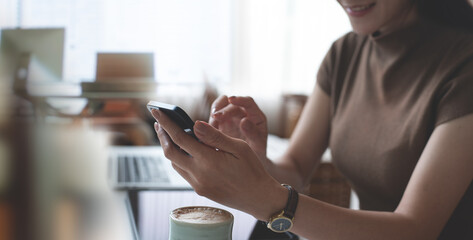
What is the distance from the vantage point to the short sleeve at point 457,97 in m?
0.78

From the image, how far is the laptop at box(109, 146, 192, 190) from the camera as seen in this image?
100 cm

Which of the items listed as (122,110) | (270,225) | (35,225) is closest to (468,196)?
(270,225)

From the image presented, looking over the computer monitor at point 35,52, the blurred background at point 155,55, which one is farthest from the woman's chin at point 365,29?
the computer monitor at point 35,52

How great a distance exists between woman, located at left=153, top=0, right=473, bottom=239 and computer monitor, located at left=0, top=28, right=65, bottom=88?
111 cm

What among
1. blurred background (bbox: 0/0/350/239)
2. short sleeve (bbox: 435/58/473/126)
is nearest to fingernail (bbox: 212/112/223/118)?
short sleeve (bbox: 435/58/473/126)

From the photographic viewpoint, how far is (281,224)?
619mm

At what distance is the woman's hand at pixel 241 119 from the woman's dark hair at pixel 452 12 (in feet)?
1.41

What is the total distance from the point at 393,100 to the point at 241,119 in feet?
1.13

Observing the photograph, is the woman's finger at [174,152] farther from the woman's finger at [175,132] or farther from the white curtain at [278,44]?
the white curtain at [278,44]

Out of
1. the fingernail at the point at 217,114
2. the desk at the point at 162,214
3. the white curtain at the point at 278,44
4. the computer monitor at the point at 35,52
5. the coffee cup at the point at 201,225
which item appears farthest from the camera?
the white curtain at the point at 278,44

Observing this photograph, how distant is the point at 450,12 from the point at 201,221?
73cm

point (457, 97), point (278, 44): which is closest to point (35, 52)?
point (457, 97)

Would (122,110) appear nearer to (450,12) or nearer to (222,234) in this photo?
(450,12)

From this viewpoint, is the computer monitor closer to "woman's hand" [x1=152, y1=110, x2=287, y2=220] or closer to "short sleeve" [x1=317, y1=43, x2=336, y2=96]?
"short sleeve" [x1=317, y1=43, x2=336, y2=96]
